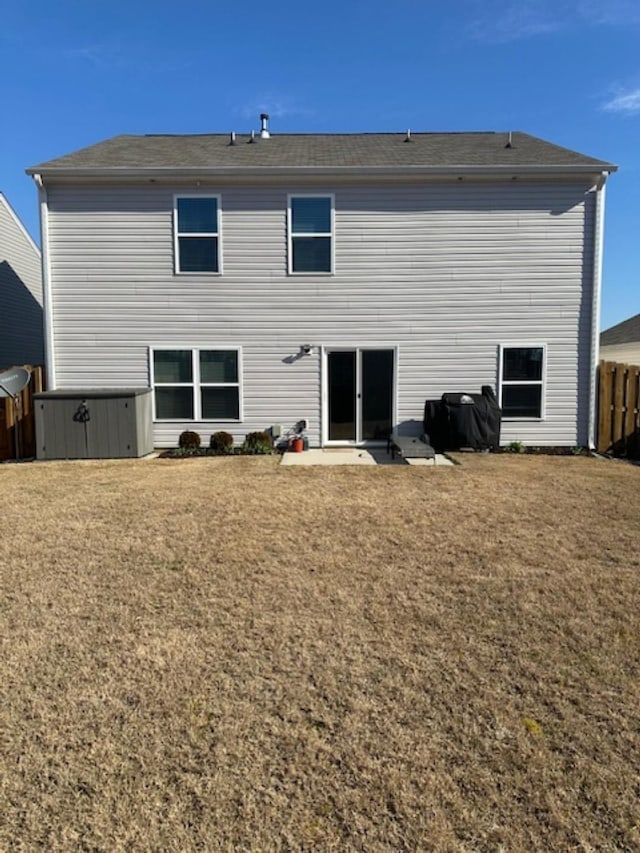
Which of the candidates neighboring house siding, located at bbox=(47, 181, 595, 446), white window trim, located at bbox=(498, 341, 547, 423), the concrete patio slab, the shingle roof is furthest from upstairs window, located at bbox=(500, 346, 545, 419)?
the shingle roof

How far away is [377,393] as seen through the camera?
11.2m

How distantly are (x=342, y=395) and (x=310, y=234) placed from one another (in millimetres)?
3269

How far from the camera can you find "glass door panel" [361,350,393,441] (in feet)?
36.3

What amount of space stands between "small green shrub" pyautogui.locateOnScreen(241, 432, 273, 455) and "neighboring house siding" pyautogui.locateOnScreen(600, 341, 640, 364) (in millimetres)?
18058

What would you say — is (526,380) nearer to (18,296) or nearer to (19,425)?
(19,425)

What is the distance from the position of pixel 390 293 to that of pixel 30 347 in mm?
13281

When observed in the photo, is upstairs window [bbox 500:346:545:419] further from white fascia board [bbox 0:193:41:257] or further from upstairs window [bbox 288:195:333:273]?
white fascia board [bbox 0:193:41:257]

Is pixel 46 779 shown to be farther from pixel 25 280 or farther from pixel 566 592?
pixel 25 280

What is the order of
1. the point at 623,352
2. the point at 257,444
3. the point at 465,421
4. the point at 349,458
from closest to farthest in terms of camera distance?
the point at 349,458
the point at 465,421
the point at 257,444
the point at 623,352

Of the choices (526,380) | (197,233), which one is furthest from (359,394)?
(197,233)

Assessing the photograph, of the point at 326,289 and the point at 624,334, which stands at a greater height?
the point at 624,334

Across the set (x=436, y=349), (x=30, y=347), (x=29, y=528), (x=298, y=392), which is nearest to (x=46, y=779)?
(x=29, y=528)

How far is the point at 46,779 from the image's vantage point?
2.34 m

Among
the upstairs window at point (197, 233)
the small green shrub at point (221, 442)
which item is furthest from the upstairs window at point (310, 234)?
the small green shrub at point (221, 442)
